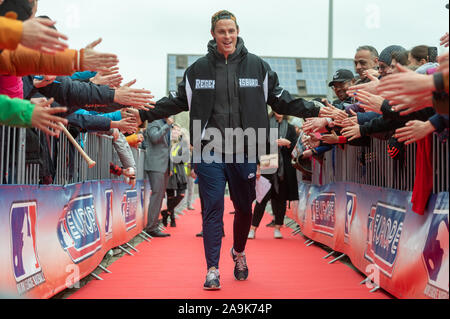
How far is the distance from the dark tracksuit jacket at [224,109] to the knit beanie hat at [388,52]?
806 mm

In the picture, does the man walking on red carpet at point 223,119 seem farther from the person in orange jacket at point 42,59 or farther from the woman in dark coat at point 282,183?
the woman in dark coat at point 282,183

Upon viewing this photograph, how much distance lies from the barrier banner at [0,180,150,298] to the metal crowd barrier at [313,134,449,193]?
9.73 feet

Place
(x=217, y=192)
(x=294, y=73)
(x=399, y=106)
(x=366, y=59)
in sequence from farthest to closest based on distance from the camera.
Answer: (x=294, y=73) → (x=366, y=59) → (x=217, y=192) → (x=399, y=106)

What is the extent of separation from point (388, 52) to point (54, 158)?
3.24 metres

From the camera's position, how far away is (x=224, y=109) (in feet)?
18.4

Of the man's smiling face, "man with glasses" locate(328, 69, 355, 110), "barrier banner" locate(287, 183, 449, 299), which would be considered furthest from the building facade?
the man's smiling face

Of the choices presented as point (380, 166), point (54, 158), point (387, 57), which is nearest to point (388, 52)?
point (387, 57)

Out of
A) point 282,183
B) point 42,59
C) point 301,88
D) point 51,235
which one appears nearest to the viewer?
point 42,59

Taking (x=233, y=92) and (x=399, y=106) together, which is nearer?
(x=399, y=106)

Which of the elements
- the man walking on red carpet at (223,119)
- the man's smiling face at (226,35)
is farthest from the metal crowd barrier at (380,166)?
the man's smiling face at (226,35)

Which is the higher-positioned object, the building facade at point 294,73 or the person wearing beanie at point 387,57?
the building facade at point 294,73

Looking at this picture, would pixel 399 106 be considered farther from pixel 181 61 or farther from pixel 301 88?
pixel 181 61

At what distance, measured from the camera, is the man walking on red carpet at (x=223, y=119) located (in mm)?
5559
